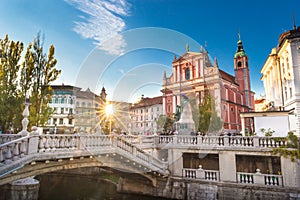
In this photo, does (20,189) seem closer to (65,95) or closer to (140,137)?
(140,137)

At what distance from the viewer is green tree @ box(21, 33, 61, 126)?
1380 cm

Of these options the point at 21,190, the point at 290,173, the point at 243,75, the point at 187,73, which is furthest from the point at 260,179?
the point at 243,75

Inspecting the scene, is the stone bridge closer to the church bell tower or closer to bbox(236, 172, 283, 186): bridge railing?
bbox(236, 172, 283, 186): bridge railing

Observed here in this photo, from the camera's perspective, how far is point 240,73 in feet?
161

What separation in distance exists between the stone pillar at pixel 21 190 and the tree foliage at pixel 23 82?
139 inches

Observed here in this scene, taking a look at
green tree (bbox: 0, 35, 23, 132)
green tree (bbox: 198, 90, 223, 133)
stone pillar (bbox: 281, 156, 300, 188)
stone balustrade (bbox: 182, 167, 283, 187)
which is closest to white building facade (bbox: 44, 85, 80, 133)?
green tree (bbox: 198, 90, 223, 133)

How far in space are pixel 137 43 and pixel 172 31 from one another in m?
2.58

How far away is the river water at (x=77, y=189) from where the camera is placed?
1504 cm

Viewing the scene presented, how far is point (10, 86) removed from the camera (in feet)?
43.3

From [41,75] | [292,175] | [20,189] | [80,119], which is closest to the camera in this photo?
[292,175]

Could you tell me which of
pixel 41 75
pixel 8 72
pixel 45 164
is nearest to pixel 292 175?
pixel 45 164

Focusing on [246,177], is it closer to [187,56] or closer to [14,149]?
[14,149]

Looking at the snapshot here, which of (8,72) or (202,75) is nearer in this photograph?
(8,72)

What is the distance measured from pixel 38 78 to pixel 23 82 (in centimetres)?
97
